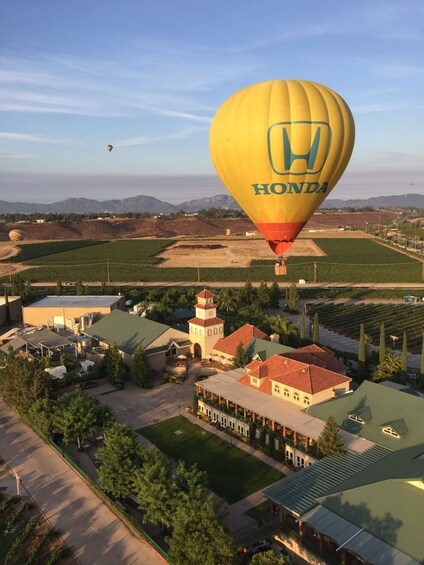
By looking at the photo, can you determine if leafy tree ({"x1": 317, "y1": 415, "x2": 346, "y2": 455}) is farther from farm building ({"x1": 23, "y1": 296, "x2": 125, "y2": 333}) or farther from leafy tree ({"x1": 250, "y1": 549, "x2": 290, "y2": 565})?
farm building ({"x1": 23, "y1": 296, "x2": 125, "y2": 333})

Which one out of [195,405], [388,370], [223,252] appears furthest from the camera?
[223,252]

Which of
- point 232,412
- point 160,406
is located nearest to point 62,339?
point 160,406

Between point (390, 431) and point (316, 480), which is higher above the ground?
point (390, 431)

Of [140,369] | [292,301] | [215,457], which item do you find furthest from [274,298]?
[215,457]

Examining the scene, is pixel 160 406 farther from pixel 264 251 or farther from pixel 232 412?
pixel 264 251

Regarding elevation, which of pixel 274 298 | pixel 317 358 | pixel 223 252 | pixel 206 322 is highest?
pixel 206 322

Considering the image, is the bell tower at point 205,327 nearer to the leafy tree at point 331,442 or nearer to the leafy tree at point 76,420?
the leafy tree at point 76,420

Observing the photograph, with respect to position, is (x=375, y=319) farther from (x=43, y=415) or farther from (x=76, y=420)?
(x=43, y=415)
